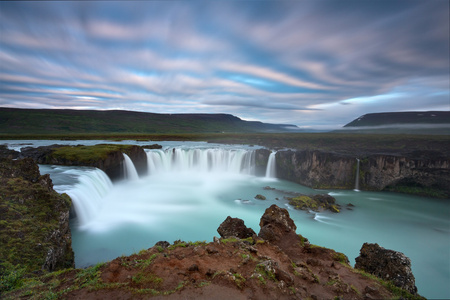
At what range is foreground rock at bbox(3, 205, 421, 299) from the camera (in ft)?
23.2

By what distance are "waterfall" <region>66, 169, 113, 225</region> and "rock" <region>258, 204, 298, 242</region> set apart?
17.5m

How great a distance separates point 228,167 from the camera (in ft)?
167

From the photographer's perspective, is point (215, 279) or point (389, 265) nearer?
point (215, 279)

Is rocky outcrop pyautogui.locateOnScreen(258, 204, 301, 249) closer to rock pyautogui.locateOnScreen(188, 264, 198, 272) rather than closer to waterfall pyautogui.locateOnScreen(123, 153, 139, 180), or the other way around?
rock pyautogui.locateOnScreen(188, 264, 198, 272)

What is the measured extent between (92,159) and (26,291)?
30.1 metres

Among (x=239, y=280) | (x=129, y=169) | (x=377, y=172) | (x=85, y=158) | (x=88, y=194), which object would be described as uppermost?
(x=85, y=158)

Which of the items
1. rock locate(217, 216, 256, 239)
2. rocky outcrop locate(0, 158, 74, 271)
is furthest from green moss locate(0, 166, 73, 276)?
rock locate(217, 216, 256, 239)

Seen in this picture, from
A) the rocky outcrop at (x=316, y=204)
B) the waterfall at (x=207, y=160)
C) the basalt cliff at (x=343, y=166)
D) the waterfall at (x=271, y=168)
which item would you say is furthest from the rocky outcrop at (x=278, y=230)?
the waterfall at (x=207, y=160)

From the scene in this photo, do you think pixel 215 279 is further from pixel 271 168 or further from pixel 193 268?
pixel 271 168

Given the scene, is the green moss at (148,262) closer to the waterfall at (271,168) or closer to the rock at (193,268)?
the rock at (193,268)

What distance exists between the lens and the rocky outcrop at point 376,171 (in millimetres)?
37469

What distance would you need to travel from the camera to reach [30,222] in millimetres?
12234

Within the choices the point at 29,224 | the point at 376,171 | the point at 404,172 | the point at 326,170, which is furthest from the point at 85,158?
the point at 404,172

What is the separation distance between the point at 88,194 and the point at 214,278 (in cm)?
2112
